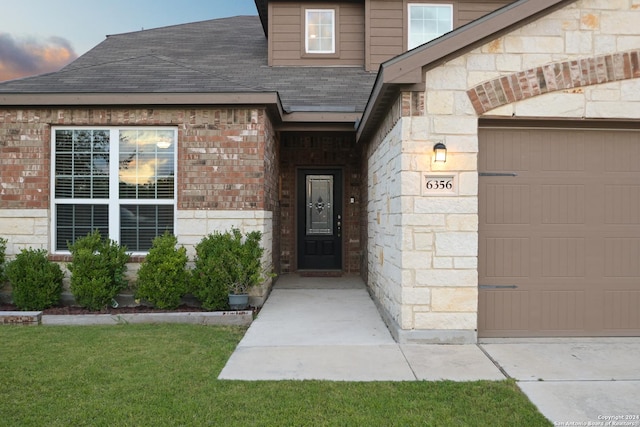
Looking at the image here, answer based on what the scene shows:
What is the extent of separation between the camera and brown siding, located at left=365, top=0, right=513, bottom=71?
1026 centimetres

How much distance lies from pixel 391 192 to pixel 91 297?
4.24 meters

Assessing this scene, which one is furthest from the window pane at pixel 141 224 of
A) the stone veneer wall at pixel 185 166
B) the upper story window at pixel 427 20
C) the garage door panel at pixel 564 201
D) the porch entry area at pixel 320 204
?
the upper story window at pixel 427 20

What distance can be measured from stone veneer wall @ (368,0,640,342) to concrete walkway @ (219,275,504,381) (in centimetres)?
46

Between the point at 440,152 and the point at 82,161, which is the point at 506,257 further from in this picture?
the point at 82,161

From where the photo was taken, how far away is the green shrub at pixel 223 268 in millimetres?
6242

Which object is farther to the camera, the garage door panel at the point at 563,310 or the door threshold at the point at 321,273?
the door threshold at the point at 321,273

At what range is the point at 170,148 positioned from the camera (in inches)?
Result: 269

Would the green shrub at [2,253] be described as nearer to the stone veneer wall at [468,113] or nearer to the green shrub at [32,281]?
the green shrub at [32,281]

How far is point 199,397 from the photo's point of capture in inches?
137

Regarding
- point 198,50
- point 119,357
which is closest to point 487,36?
point 119,357

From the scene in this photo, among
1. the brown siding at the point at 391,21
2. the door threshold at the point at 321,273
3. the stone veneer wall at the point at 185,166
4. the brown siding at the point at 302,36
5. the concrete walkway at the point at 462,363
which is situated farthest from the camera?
the brown siding at the point at 302,36

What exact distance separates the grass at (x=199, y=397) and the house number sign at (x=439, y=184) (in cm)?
198

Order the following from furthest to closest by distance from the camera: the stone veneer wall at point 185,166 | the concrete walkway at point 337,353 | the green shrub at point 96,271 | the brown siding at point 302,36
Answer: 1. the brown siding at point 302,36
2. the stone veneer wall at point 185,166
3. the green shrub at point 96,271
4. the concrete walkway at point 337,353

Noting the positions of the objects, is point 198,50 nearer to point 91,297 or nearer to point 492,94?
point 91,297
